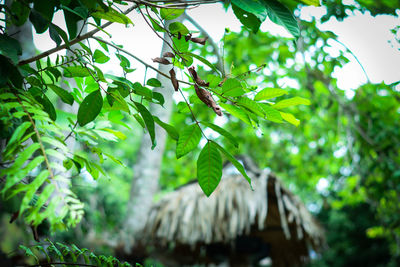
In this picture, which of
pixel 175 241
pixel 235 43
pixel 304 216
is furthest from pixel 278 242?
pixel 235 43

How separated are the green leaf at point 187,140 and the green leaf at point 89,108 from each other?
16 centimetres

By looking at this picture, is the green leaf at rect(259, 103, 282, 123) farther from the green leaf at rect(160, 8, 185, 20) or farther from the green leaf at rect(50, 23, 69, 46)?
the green leaf at rect(50, 23, 69, 46)

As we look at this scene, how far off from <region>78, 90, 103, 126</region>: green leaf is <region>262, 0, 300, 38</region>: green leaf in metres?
0.32

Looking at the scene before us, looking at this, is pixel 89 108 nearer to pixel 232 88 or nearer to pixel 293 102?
pixel 232 88

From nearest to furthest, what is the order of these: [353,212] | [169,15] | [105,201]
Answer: [169,15], [105,201], [353,212]

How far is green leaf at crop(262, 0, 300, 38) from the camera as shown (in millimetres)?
523

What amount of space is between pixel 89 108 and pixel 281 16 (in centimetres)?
36

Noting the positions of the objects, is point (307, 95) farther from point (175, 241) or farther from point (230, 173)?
point (175, 241)

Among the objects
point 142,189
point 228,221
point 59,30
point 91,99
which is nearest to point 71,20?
point 59,30

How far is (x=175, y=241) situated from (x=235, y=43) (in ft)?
6.82

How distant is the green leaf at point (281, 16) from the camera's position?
52 centimetres

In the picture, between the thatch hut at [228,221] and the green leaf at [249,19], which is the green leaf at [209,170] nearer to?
the green leaf at [249,19]

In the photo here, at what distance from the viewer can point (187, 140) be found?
0.58 metres

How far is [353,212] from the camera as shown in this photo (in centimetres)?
967
